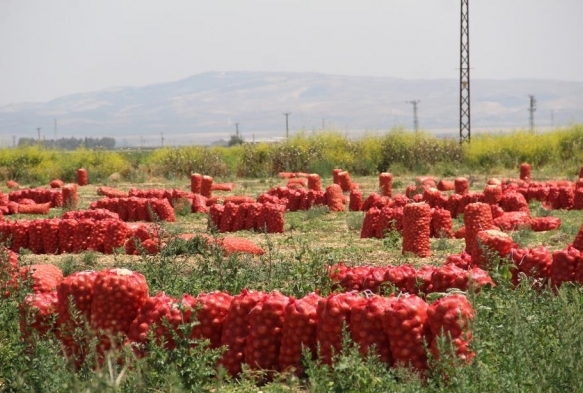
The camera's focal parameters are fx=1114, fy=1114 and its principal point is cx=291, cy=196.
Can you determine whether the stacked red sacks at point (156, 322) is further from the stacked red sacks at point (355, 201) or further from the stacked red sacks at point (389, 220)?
the stacked red sacks at point (355, 201)

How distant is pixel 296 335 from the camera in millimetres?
7453

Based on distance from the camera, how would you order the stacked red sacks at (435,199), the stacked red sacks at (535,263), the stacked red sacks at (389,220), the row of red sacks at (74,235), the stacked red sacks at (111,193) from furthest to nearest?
the stacked red sacks at (111,193) < the stacked red sacks at (435,199) < the stacked red sacks at (389,220) < the row of red sacks at (74,235) < the stacked red sacks at (535,263)

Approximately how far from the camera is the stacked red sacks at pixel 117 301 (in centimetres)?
794

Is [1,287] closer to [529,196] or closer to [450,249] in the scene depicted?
[450,249]

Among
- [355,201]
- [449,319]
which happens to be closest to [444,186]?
[355,201]

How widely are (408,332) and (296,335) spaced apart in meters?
0.80

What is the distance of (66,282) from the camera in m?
8.13

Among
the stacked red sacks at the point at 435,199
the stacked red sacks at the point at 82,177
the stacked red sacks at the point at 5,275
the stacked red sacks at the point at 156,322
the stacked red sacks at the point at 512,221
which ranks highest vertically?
the stacked red sacks at the point at 5,275

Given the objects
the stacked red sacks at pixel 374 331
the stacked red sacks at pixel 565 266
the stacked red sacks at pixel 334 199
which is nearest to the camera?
the stacked red sacks at pixel 374 331

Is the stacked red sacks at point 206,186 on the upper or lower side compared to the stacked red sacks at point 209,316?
lower

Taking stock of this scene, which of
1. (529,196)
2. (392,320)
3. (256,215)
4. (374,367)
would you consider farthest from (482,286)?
(529,196)

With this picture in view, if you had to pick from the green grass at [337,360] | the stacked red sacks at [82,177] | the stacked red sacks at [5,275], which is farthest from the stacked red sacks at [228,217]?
the stacked red sacks at [82,177]

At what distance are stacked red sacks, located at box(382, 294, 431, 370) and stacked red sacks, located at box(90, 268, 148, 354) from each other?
74.7 inches

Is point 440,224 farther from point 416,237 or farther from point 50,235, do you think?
point 50,235
